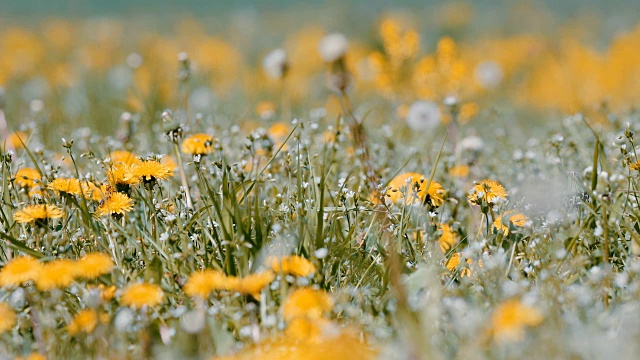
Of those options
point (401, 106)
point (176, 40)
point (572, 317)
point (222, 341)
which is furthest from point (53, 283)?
point (176, 40)

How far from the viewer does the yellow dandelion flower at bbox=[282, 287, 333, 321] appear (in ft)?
4.74

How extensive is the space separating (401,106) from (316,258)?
3.19 m

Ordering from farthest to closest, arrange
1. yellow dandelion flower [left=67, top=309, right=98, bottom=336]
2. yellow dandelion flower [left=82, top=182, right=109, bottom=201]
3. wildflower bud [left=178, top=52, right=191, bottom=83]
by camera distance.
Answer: wildflower bud [left=178, top=52, right=191, bottom=83]
yellow dandelion flower [left=82, top=182, right=109, bottom=201]
yellow dandelion flower [left=67, top=309, right=98, bottom=336]

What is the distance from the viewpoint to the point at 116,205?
198cm

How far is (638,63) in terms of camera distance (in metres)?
6.95

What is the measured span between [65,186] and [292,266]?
0.73m

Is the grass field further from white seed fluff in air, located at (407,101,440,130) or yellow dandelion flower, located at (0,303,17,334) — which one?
white seed fluff in air, located at (407,101,440,130)

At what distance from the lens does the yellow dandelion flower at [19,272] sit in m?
1.55

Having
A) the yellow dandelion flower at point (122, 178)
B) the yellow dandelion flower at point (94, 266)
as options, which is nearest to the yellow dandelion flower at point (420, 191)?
the yellow dandelion flower at point (122, 178)

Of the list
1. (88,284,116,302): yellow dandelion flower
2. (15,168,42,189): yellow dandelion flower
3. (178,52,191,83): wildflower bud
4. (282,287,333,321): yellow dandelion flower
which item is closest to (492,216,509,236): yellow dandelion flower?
(282,287,333,321): yellow dandelion flower

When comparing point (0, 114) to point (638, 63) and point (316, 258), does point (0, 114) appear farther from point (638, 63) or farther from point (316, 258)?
point (638, 63)

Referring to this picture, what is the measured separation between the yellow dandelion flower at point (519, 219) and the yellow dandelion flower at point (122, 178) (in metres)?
1.06

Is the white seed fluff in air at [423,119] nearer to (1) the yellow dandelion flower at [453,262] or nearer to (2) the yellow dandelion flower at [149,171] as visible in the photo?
(1) the yellow dandelion flower at [453,262]

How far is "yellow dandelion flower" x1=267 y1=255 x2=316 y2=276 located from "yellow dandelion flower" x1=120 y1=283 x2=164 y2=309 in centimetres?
27
